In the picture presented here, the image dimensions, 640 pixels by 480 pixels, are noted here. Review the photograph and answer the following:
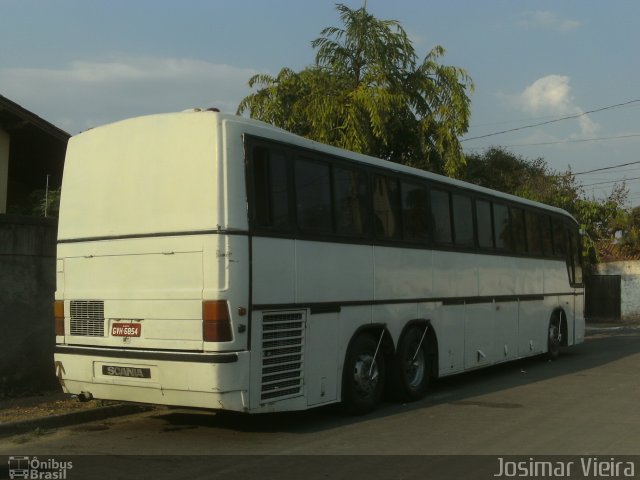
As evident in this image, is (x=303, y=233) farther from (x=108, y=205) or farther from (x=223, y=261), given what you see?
(x=108, y=205)

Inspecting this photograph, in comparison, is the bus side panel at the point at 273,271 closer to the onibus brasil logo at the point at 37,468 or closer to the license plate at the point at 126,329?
the license plate at the point at 126,329

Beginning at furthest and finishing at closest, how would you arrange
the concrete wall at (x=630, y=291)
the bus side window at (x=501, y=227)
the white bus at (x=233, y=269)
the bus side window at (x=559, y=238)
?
the concrete wall at (x=630, y=291) < the bus side window at (x=559, y=238) < the bus side window at (x=501, y=227) < the white bus at (x=233, y=269)

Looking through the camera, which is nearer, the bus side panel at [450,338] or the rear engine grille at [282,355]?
the rear engine grille at [282,355]

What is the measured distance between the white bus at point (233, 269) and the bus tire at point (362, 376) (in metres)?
0.02

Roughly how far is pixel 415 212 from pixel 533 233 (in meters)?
5.06

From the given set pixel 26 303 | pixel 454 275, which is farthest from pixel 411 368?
pixel 26 303

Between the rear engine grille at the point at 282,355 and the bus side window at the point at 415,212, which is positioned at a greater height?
the bus side window at the point at 415,212

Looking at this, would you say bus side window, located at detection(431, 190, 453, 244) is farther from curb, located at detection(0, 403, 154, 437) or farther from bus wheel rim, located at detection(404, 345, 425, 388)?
curb, located at detection(0, 403, 154, 437)

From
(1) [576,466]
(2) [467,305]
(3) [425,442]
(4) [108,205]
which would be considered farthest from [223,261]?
(2) [467,305]

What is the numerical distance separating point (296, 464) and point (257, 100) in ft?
34.7

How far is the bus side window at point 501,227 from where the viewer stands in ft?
42.1

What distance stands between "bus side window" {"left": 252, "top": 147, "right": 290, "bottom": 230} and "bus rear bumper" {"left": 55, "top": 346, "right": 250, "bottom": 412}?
140 cm

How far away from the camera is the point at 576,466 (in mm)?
6578

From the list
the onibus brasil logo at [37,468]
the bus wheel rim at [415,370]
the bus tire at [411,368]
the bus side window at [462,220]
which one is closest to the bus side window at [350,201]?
the bus tire at [411,368]
